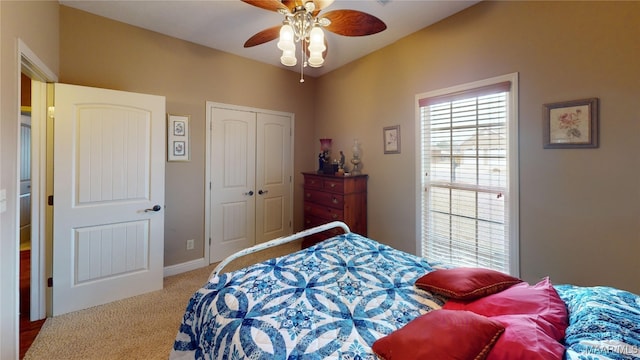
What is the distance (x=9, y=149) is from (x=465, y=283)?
8.58ft

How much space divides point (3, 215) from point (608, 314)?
2812 millimetres

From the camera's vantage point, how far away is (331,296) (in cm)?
127

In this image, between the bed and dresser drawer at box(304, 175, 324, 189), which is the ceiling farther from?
the bed

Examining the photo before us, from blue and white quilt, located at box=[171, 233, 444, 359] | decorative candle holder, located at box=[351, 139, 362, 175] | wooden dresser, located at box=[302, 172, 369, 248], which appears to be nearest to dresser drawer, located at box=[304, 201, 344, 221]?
wooden dresser, located at box=[302, 172, 369, 248]

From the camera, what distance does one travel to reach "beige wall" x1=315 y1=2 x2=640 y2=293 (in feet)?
5.48

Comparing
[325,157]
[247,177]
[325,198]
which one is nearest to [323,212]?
[325,198]

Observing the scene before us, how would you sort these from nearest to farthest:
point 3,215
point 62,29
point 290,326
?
point 290,326 < point 3,215 < point 62,29

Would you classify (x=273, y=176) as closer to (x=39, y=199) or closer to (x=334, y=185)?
(x=334, y=185)

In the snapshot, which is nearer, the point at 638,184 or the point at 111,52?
the point at 638,184

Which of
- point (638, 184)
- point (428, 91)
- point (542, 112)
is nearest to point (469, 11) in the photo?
point (428, 91)

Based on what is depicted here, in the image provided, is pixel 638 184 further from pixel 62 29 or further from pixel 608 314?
pixel 62 29

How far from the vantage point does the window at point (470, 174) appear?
7.22ft

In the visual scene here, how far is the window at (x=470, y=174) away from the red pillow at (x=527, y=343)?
5.25ft

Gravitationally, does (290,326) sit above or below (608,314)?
below
